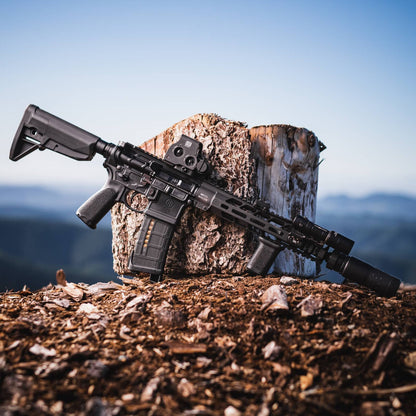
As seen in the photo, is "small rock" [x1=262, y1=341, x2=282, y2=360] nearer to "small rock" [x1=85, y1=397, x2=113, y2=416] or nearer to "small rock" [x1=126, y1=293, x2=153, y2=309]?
"small rock" [x1=85, y1=397, x2=113, y2=416]

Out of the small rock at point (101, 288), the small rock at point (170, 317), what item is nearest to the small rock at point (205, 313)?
the small rock at point (170, 317)

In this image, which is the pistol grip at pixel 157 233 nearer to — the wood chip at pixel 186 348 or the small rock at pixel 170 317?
the small rock at pixel 170 317

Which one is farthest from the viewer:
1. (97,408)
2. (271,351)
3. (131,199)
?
(131,199)

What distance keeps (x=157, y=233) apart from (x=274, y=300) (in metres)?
2.39

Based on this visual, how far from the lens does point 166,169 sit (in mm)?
5320

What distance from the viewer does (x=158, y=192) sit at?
17.6 ft

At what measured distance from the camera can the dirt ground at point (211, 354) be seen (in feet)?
7.89

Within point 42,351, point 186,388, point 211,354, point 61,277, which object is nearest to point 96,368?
point 42,351

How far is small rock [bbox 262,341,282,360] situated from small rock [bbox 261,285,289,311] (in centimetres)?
50

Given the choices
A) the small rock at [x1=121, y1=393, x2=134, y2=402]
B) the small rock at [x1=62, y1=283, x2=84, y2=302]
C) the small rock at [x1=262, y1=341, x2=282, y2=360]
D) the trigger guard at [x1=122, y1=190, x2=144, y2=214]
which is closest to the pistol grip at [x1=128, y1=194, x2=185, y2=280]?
the trigger guard at [x1=122, y1=190, x2=144, y2=214]

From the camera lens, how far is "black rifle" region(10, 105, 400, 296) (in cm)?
520

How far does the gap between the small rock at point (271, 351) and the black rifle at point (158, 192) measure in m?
2.20

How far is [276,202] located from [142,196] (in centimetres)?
237

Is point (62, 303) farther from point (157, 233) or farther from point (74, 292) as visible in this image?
point (157, 233)
